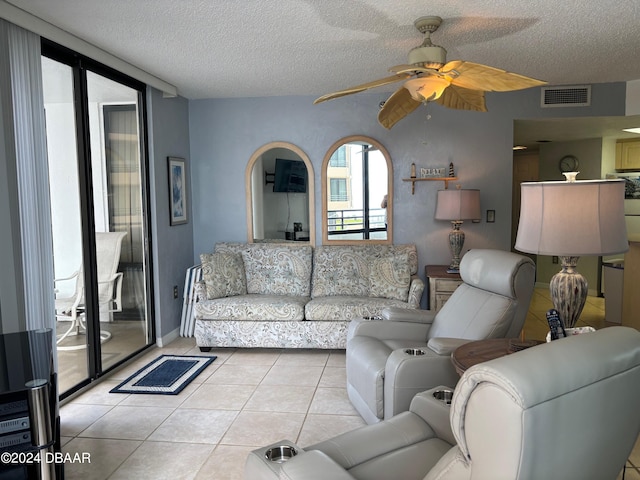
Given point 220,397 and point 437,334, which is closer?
point 437,334

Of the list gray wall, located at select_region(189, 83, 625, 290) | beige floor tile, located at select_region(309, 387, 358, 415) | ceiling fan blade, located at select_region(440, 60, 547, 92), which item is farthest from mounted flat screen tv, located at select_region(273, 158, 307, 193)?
ceiling fan blade, located at select_region(440, 60, 547, 92)

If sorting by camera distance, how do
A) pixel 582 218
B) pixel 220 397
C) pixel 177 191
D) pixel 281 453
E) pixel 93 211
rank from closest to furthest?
pixel 281 453 → pixel 582 218 → pixel 220 397 → pixel 93 211 → pixel 177 191

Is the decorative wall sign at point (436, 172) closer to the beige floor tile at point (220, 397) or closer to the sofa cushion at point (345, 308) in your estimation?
the sofa cushion at point (345, 308)

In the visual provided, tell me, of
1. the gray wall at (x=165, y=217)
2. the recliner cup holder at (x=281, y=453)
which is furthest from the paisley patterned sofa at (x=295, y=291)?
the recliner cup holder at (x=281, y=453)

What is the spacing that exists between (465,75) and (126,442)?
9.58 feet

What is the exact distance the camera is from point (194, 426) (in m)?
3.16

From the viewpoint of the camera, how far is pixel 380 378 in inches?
113

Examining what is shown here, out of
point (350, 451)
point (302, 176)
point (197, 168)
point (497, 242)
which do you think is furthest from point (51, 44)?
point (497, 242)

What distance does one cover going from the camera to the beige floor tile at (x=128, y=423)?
3.06m

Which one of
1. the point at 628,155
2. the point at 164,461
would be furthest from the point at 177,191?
the point at 628,155

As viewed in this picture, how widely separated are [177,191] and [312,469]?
4.17 m

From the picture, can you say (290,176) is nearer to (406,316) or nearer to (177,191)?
(177,191)

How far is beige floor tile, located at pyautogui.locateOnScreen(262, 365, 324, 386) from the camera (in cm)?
390

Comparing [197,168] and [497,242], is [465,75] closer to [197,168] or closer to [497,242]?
[497,242]
